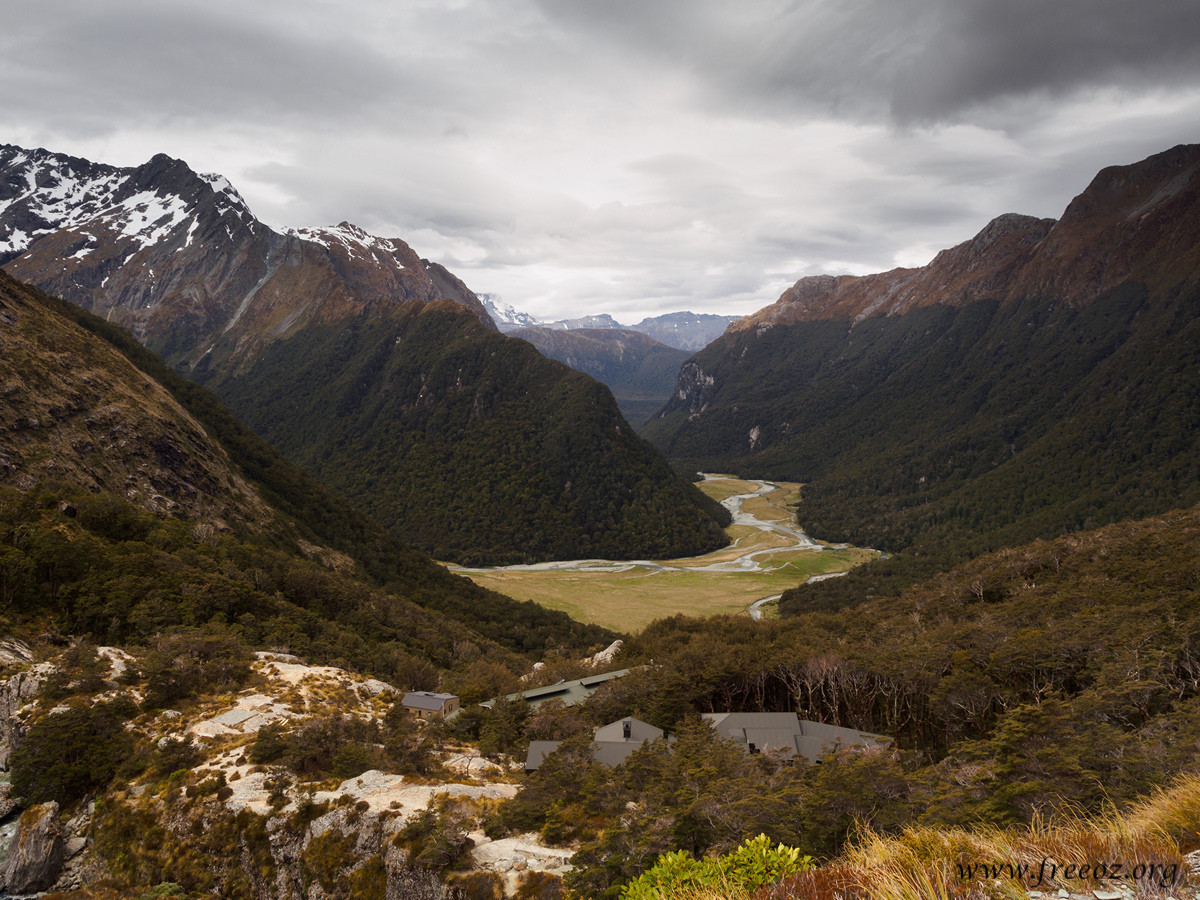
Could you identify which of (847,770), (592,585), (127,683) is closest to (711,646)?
(847,770)

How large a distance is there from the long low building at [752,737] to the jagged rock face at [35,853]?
28998 millimetres

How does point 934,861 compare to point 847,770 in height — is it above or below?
above

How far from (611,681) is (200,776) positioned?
36.4 metres

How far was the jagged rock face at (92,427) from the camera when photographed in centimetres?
7600

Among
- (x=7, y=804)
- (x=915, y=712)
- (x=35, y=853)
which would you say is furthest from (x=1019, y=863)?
(x=7, y=804)

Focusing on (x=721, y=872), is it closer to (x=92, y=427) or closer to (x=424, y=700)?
(x=424, y=700)

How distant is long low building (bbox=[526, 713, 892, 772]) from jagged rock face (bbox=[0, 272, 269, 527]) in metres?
74.2

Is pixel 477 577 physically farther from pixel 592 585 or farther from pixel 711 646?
pixel 711 646

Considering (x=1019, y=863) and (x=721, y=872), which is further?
(x=721, y=872)

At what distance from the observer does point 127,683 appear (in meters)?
44.0

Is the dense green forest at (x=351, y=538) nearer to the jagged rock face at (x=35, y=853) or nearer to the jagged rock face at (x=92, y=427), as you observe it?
the jagged rock face at (x=92, y=427)

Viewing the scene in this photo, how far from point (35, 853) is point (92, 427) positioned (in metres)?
70.4

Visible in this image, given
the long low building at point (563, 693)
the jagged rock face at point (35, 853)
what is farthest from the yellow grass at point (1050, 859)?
the long low building at point (563, 693)

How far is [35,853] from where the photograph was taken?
114 ft
